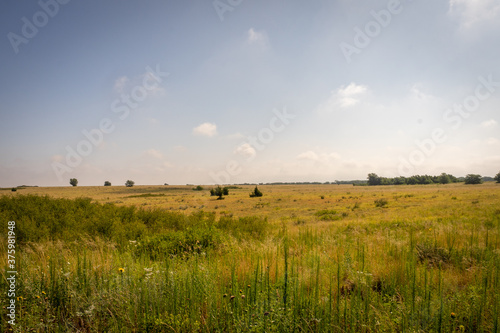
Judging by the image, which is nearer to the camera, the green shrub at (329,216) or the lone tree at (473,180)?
the green shrub at (329,216)

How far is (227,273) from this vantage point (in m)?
4.82

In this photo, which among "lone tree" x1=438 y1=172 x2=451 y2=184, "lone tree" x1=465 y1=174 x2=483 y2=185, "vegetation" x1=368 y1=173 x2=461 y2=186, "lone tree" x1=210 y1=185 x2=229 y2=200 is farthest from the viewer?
"vegetation" x1=368 y1=173 x2=461 y2=186

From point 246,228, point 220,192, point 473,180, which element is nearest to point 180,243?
point 246,228

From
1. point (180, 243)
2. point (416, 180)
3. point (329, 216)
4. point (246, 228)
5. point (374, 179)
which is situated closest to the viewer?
point (180, 243)

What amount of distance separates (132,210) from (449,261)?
45.0 ft

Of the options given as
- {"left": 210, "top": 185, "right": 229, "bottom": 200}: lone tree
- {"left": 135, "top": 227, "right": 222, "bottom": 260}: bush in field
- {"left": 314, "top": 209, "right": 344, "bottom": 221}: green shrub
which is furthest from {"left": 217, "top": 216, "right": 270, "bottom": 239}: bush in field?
{"left": 210, "top": 185, "right": 229, "bottom": 200}: lone tree

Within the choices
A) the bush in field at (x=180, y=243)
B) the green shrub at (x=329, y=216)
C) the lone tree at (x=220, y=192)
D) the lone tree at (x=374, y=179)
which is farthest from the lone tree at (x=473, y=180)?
the bush in field at (x=180, y=243)

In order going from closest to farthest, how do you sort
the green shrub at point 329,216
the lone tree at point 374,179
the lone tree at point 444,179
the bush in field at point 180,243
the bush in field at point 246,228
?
the bush in field at point 180,243, the bush in field at point 246,228, the green shrub at point 329,216, the lone tree at point 444,179, the lone tree at point 374,179

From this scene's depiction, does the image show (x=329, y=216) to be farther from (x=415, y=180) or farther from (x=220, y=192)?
(x=415, y=180)

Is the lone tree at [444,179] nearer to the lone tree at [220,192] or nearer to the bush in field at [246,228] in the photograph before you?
the lone tree at [220,192]

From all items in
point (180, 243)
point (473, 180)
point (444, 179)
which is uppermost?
point (180, 243)

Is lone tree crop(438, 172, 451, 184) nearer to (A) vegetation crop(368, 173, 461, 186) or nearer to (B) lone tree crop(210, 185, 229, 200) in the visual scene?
(A) vegetation crop(368, 173, 461, 186)

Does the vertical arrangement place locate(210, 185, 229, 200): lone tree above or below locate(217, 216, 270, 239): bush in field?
below

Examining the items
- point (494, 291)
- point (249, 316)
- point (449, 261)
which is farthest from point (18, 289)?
point (449, 261)
